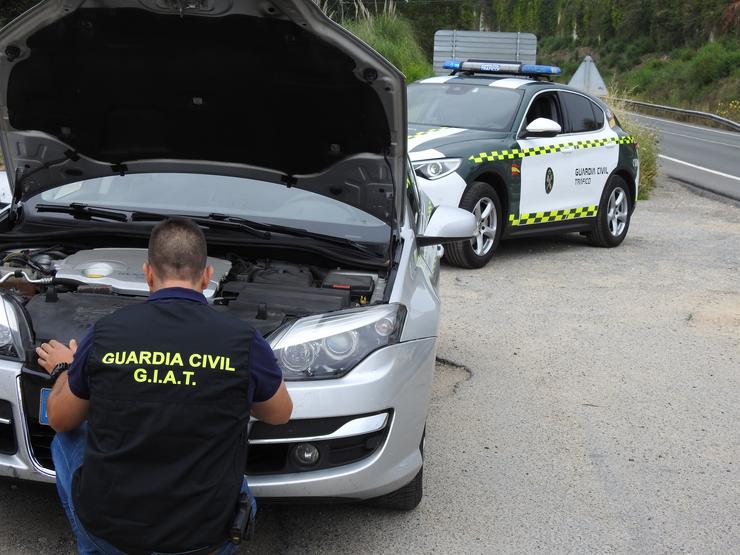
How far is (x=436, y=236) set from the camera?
15.3ft

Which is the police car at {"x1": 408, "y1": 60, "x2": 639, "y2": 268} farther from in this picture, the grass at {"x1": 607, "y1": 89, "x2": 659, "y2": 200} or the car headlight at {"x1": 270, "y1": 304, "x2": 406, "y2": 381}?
the grass at {"x1": 607, "y1": 89, "x2": 659, "y2": 200}

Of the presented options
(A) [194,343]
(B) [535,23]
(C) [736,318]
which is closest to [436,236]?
(A) [194,343]

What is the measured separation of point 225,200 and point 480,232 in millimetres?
4495

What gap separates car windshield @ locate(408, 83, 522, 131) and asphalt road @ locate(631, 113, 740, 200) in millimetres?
7615

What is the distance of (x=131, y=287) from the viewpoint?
3998 millimetres

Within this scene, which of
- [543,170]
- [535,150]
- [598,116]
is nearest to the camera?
[535,150]

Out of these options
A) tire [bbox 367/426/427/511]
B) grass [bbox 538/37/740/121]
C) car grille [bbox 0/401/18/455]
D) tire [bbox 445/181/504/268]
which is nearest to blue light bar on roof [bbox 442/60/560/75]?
tire [bbox 445/181/504/268]

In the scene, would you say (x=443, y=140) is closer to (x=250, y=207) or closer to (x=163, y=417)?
(x=250, y=207)

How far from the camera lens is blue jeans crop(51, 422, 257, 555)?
2600mm

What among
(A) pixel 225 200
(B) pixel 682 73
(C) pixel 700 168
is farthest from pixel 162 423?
(B) pixel 682 73

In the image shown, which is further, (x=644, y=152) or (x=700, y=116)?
(x=700, y=116)

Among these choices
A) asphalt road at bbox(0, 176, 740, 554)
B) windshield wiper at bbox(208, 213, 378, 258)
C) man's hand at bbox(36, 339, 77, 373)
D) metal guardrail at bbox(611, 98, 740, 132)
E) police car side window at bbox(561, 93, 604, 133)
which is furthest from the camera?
metal guardrail at bbox(611, 98, 740, 132)

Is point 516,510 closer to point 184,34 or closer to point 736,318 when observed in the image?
point 184,34

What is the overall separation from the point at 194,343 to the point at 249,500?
522mm
